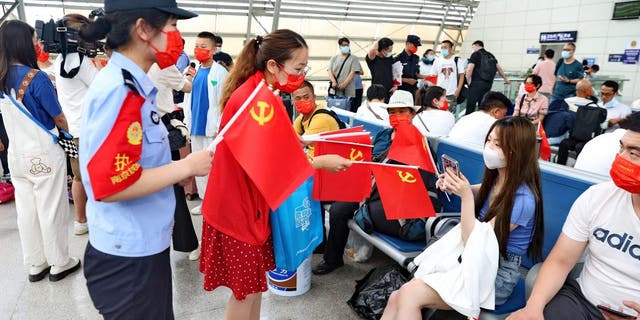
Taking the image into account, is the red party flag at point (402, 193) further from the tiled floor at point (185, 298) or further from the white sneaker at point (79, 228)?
the white sneaker at point (79, 228)

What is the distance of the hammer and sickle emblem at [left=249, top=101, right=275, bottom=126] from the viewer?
51.5 inches

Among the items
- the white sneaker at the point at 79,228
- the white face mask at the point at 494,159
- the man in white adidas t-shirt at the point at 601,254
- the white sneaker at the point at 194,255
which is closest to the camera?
the man in white adidas t-shirt at the point at 601,254

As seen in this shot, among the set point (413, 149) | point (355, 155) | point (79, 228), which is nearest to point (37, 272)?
point (79, 228)

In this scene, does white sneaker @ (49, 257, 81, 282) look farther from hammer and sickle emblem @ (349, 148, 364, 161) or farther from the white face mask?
the white face mask

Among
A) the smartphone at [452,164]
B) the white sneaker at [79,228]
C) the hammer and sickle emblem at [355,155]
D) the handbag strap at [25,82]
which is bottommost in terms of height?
the white sneaker at [79,228]

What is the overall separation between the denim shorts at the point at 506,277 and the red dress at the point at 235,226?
1159 millimetres

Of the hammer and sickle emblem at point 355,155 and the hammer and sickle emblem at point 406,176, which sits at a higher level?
the hammer and sickle emblem at point 355,155

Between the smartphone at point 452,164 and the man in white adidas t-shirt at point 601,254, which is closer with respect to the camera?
the man in white adidas t-shirt at point 601,254

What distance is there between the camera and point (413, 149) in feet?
8.30

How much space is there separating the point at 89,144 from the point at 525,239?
6.61ft

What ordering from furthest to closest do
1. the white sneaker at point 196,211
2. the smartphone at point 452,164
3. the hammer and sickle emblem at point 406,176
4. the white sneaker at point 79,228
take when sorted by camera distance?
the white sneaker at point 196,211 < the white sneaker at point 79,228 < the hammer and sickle emblem at point 406,176 < the smartphone at point 452,164

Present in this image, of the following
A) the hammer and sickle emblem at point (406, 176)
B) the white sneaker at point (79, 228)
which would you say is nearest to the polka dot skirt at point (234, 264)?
the hammer and sickle emblem at point (406, 176)

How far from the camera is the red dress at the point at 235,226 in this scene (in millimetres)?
1525

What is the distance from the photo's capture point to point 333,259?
323 centimetres
